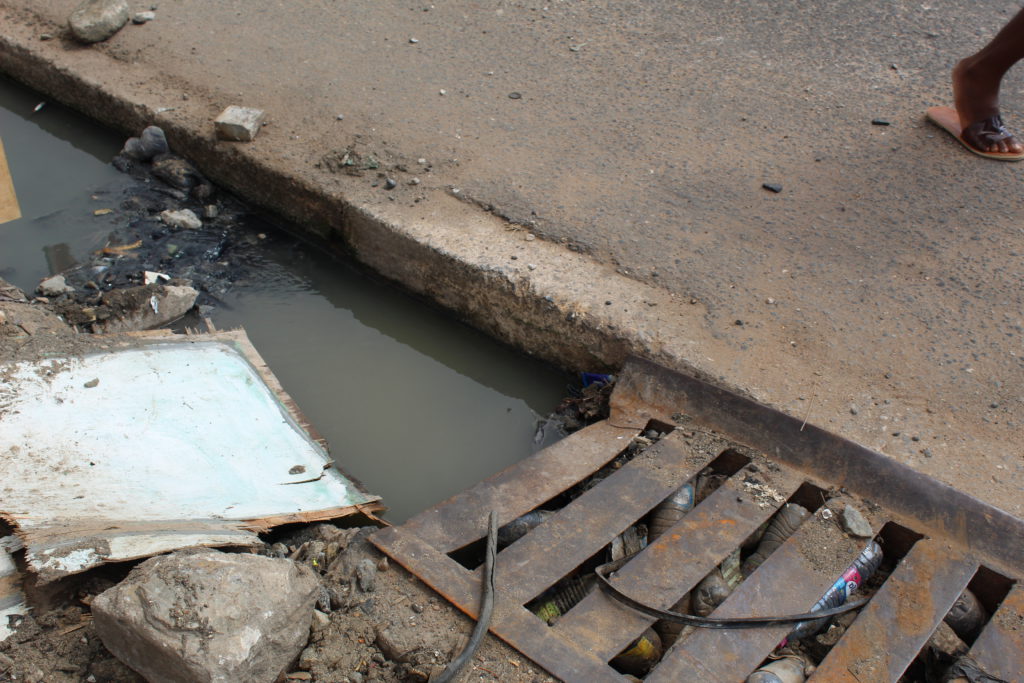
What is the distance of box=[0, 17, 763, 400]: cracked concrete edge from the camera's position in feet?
8.68

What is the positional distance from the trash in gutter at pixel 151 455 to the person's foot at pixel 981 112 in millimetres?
2996

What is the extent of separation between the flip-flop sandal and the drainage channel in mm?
2147

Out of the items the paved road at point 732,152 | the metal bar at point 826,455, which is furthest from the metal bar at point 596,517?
the paved road at point 732,152

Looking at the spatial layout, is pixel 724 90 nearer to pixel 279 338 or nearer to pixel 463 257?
pixel 463 257

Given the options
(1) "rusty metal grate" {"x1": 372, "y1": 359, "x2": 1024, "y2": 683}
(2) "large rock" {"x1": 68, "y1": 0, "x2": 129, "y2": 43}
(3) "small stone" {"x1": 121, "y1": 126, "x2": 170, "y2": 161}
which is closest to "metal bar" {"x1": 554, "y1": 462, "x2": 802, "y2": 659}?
(1) "rusty metal grate" {"x1": 372, "y1": 359, "x2": 1024, "y2": 683}

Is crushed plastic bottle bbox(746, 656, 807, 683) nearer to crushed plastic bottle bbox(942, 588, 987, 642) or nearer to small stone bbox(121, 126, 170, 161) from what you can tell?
crushed plastic bottle bbox(942, 588, 987, 642)

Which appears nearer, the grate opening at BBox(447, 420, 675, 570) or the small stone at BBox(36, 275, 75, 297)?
the grate opening at BBox(447, 420, 675, 570)

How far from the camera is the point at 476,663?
1.70 metres

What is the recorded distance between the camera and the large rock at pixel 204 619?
1531 millimetres

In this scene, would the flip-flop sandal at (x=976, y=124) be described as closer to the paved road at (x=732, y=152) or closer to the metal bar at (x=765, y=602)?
the paved road at (x=732, y=152)

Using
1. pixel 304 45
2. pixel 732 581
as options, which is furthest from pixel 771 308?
pixel 304 45

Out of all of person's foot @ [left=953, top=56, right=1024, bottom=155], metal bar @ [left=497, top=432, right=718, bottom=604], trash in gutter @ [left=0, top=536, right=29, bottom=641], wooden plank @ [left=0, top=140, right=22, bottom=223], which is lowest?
metal bar @ [left=497, top=432, right=718, bottom=604]

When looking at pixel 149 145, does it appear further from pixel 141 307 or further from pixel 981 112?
pixel 981 112

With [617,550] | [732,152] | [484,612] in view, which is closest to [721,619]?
[617,550]
